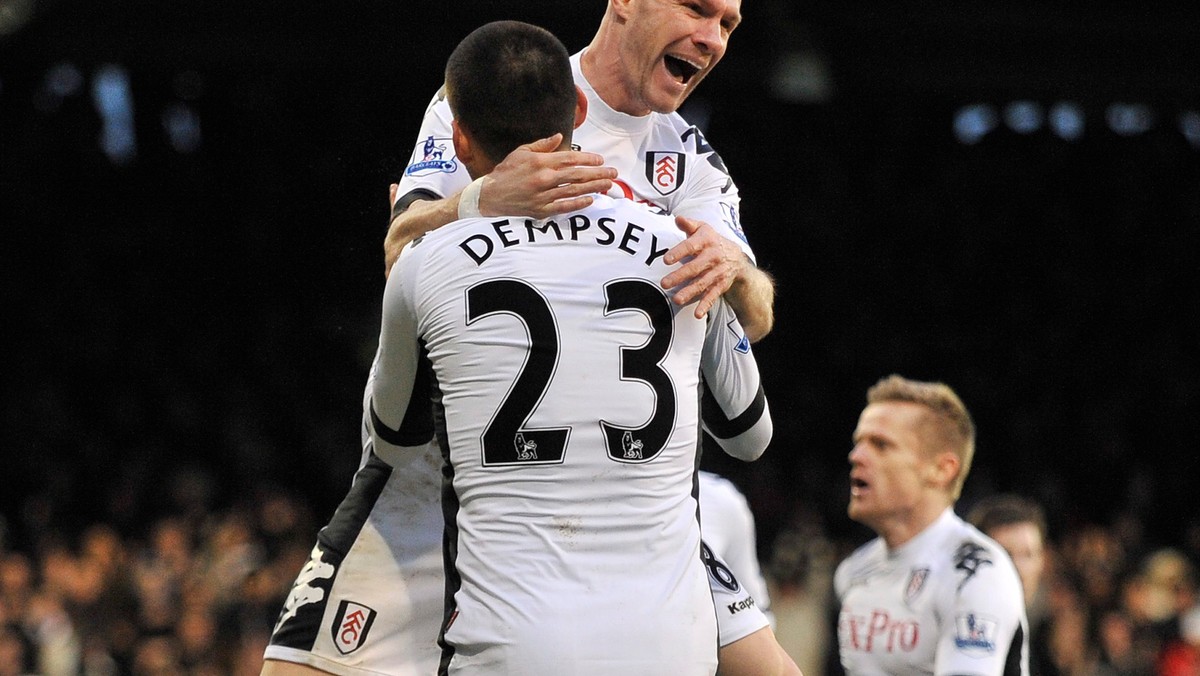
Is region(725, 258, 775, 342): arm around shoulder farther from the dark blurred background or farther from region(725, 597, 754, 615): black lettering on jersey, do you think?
the dark blurred background

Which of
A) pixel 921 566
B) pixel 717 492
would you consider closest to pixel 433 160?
pixel 921 566

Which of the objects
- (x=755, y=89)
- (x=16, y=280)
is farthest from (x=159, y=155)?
(x=755, y=89)

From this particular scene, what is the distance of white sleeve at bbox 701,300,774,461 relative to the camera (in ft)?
12.1

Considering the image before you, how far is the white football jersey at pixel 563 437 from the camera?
3.22 m

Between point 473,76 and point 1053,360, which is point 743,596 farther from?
point 1053,360

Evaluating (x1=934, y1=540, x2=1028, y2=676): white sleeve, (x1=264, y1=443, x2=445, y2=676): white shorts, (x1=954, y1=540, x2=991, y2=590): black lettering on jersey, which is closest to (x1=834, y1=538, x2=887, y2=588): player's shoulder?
(x1=954, y1=540, x2=991, y2=590): black lettering on jersey

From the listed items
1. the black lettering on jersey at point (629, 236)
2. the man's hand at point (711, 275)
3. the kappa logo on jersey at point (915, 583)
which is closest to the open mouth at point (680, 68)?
the man's hand at point (711, 275)

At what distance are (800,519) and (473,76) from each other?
12970 mm

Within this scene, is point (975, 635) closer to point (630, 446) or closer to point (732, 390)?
point (732, 390)

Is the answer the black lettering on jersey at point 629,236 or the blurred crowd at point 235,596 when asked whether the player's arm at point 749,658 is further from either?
the blurred crowd at point 235,596

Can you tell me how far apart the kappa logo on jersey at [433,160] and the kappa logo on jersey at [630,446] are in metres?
1.06

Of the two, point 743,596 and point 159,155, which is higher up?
point 159,155

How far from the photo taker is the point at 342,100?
744 inches

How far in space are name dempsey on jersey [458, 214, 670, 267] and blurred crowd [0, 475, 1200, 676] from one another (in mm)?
6216
